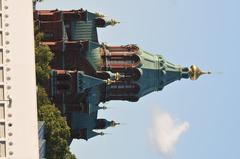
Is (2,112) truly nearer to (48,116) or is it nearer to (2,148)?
(2,148)

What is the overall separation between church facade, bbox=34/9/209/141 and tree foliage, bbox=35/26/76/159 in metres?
3.36

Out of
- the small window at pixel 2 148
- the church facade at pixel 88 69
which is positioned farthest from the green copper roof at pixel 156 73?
the small window at pixel 2 148

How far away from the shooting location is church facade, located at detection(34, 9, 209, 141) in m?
105

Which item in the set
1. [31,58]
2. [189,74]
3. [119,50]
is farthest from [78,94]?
[31,58]

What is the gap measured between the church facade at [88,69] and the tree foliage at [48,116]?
336cm

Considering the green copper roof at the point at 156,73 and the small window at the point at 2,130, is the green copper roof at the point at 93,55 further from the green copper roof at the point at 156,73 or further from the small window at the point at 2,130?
the small window at the point at 2,130

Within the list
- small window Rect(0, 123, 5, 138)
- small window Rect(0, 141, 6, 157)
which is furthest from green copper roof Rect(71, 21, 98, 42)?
small window Rect(0, 141, 6, 157)

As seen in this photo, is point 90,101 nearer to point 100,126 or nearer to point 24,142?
point 100,126

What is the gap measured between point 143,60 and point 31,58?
40210 millimetres

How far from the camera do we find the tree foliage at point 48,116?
9638cm

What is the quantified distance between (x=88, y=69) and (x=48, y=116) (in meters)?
13.7

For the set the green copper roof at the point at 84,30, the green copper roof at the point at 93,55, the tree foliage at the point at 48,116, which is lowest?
the tree foliage at the point at 48,116

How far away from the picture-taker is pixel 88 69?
4254 inches

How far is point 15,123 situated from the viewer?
70.4 m
